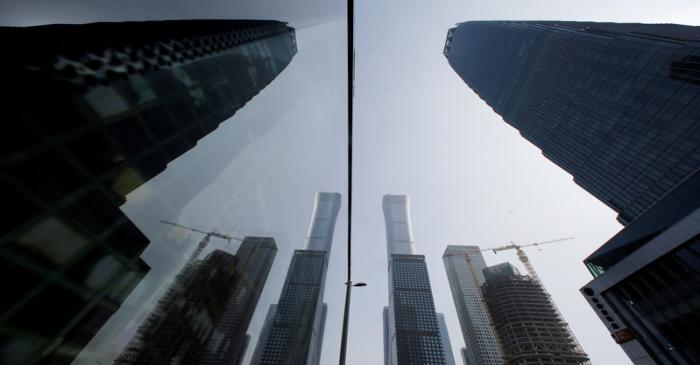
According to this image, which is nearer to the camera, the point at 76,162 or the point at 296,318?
the point at 76,162

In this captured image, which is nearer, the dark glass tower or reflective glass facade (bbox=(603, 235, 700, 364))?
reflective glass facade (bbox=(603, 235, 700, 364))

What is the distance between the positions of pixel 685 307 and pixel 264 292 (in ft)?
147

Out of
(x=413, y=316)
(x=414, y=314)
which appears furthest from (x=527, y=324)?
(x=414, y=314)

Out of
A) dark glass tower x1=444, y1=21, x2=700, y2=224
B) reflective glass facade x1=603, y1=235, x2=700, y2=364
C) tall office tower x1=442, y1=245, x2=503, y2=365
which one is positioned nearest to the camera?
reflective glass facade x1=603, y1=235, x2=700, y2=364

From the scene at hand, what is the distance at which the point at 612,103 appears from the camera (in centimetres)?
6781

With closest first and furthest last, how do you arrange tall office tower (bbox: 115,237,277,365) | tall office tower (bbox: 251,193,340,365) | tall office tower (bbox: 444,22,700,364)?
tall office tower (bbox: 115,237,277,365) < tall office tower (bbox: 444,22,700,364) < tall office tower (bbox: 251,193,340,365)

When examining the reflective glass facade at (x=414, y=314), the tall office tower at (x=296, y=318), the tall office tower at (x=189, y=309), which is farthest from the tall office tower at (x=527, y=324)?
the tall office tower at (x=189, y=309)

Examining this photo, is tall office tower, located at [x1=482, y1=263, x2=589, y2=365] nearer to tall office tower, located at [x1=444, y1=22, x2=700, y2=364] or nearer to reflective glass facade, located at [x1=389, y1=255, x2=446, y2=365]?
reflective glass facade, located at [x1=389, y1=255, x2=446, y2=365]

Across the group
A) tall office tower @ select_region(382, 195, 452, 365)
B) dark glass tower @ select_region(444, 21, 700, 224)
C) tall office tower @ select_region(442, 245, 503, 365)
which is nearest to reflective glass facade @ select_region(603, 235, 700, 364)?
dark glass tower @ select_region(444, 21, 700, 224)

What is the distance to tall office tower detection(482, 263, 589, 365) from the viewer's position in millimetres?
96188

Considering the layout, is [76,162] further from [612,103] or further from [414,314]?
[414,314]

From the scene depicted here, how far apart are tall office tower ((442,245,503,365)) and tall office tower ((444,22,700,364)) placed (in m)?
94.4

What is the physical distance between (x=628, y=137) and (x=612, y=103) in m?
10.2

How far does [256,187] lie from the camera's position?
6.39 metres
